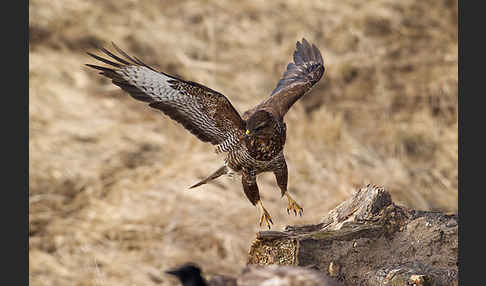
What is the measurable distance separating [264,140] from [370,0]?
10213mm

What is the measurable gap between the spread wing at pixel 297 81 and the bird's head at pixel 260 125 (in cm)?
24

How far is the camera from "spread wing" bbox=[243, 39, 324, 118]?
641 cm

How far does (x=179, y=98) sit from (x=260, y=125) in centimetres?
78

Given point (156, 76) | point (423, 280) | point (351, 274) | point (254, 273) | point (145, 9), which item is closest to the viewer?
point (254, 273)

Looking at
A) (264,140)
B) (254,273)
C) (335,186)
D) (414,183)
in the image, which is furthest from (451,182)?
(254,273)

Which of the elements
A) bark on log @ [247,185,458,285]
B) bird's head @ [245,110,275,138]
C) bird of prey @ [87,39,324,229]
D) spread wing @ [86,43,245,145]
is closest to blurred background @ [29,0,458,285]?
bird of prey @ [87,39,324,229]

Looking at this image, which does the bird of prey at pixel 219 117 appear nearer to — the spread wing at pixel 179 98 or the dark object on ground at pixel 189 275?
the spread wing at pixel 179 98

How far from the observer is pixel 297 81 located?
7047 mm

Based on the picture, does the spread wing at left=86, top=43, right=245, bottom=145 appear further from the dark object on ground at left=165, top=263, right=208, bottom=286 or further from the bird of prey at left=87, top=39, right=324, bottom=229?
the dark object on ground at left=165, top=263, right=208, bottom=286

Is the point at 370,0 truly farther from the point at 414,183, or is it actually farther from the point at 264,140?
the point at 264,140

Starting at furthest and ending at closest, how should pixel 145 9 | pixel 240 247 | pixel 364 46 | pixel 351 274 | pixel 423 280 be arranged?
pixel 145 9 → pixel 364 46 → pixel 240 247 → pixel 351 274 → pixel 423 280

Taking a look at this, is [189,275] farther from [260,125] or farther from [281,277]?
[260,125]

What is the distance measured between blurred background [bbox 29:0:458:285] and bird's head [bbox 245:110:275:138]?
4.30m

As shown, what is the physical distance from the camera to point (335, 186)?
10.9 m
